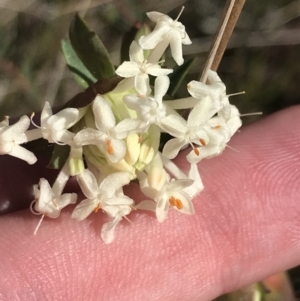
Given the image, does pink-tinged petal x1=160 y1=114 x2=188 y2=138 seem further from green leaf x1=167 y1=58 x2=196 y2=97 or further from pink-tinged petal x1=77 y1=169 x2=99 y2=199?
green leaf x1=167 y1=58 x2=196 y2=97

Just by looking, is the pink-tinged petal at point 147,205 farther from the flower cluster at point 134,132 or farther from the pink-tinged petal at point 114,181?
the pink-tinged petal at point 114,181

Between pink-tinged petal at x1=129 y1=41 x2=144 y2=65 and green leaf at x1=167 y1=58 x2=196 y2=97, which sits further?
green leaf at x1=167 y1=58 x2=196 y2=97

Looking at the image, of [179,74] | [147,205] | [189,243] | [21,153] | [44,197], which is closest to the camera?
[21,153]

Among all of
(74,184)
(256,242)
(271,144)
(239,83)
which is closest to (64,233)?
(74,184)

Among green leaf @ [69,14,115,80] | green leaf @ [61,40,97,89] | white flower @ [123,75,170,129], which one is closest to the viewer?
white flower @ [123,75,170,129]

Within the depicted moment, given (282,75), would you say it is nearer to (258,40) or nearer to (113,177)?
(258,40)

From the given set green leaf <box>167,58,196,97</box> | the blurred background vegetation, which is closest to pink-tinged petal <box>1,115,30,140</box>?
green leaf <box>167,58,196,97</box>

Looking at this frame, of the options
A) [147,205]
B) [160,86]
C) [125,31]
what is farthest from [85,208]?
[125,31]

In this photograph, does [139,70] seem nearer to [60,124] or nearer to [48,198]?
[60,124]
